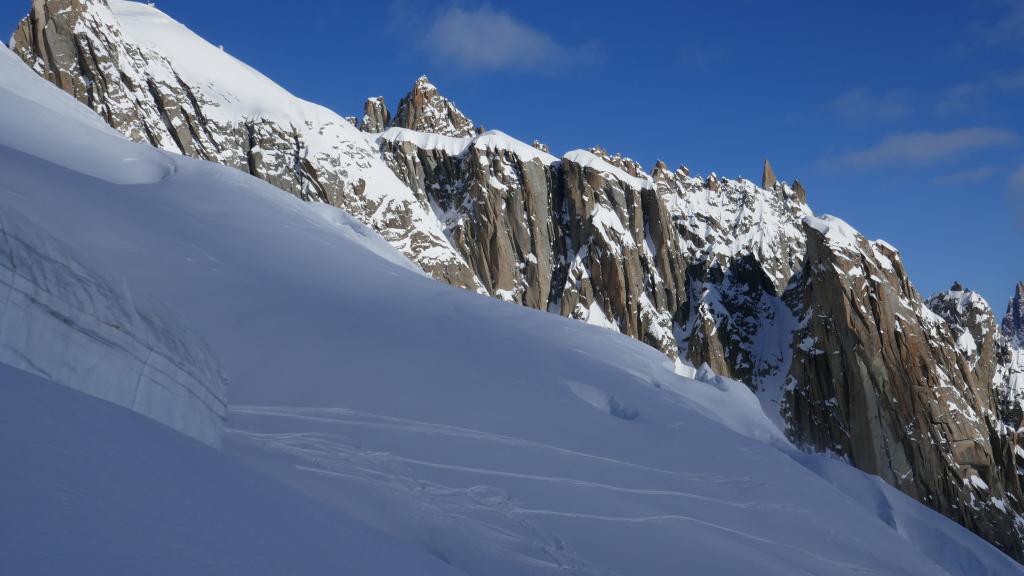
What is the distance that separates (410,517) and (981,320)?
87.2 metres

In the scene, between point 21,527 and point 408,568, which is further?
point 408,568

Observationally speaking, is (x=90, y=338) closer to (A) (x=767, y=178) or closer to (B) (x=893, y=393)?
(B) (x=893, y=393)

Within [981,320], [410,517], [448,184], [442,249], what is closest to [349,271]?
[410,517]

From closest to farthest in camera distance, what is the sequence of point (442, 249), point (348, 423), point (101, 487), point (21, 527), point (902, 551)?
point (21, 527)
point (101, 487)
point (348, 423)
point (902, 551)
point (442, 249)

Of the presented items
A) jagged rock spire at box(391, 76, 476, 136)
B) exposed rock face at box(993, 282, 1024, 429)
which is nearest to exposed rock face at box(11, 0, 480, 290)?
jagged rock spire at box(391, 76, 476, 136)

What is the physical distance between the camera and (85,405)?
16.3 feet

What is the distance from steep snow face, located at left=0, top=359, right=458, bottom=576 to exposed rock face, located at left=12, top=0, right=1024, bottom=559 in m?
45.9

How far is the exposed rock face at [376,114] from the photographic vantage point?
93250 mm

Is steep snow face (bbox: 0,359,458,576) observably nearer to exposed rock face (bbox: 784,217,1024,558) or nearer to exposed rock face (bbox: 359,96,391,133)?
exposed rock face (bbox: 784,217,1024,558)

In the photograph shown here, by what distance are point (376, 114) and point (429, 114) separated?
971 centimetres

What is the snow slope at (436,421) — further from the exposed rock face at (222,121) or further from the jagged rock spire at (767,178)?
the jagged rock spire at (767,178)

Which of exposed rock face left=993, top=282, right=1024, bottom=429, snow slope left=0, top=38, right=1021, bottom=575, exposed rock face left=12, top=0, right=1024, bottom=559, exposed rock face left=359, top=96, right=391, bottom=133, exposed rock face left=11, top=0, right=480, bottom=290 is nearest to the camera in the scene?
snow slope left=0, top=38, right=1021, bottom=575

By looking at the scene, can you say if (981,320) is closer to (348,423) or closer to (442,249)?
(442,249)

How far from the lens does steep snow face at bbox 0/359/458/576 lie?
319 cm
